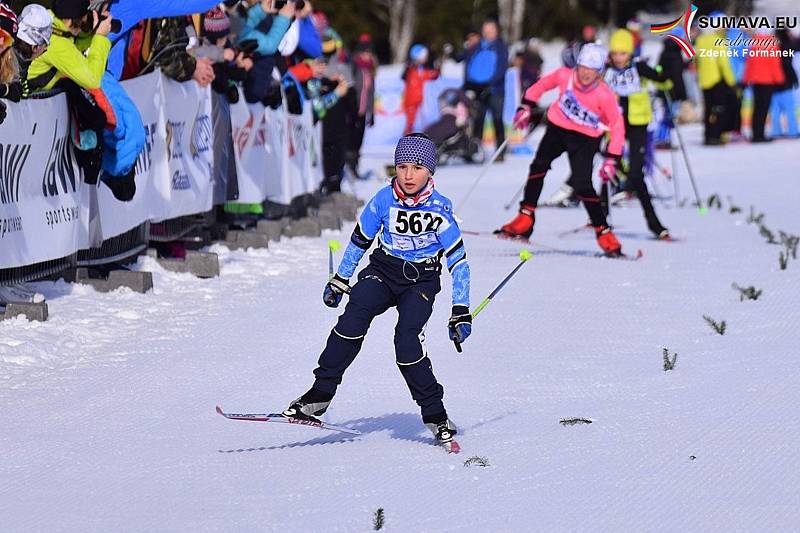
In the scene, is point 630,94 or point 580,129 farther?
point 630,94

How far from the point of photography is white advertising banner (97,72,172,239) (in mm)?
9975

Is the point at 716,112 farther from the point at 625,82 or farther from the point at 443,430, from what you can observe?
the point at 443,430

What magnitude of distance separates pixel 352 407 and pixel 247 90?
6.29 metres

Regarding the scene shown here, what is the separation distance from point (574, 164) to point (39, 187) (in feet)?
16.9

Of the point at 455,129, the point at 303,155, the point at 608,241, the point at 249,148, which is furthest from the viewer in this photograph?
the point at 455,129

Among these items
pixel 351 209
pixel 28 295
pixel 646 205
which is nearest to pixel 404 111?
pixel 351 209

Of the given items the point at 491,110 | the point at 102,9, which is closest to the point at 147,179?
the point at 102,9

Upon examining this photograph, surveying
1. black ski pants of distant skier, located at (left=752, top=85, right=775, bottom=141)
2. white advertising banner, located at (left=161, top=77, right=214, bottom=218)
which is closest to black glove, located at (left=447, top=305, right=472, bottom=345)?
white advertising banner, located at (left=161, top=77, right=214, bottom=218)

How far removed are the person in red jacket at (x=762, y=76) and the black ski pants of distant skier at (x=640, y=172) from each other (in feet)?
41.5

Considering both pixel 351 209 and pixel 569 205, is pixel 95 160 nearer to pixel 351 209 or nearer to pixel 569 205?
pixel 351 209

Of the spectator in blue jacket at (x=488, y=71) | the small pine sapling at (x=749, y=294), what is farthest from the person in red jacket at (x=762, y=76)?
the small pine sapling at (x=749, y=294)

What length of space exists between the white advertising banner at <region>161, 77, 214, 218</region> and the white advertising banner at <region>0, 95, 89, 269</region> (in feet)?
5.48

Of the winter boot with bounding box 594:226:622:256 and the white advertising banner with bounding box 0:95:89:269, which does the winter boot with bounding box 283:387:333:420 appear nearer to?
the white advertising banner with bounding box 0:95:89:269

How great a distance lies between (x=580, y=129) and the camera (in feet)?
41.1
